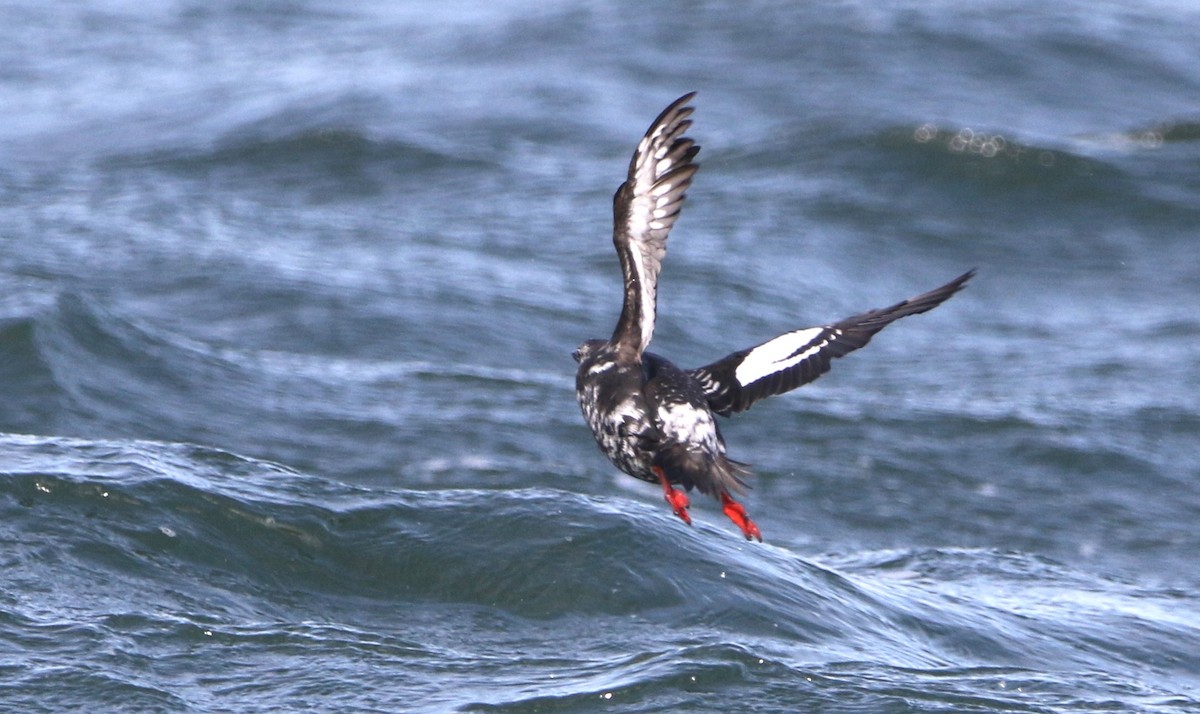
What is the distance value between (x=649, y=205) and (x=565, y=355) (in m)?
7.60

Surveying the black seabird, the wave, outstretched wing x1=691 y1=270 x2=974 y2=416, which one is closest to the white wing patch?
outstretched wing x1=691 y1=270 x2=974 y2=416

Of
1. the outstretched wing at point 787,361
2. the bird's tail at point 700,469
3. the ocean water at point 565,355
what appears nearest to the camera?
the bird's tail at point 700,469

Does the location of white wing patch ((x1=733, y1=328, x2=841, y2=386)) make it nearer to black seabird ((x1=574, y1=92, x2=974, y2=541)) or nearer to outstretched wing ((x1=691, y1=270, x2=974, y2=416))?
outstretched wing ((x1=691, y1=270, x2=974, y2=416))

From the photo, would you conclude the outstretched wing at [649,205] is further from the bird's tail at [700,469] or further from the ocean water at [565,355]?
the ocean water at [565,355]

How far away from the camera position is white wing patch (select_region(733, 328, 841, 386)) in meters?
7.16

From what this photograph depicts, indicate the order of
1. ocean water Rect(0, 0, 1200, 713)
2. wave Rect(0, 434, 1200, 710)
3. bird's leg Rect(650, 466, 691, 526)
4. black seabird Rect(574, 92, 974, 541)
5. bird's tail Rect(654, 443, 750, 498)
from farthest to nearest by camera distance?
ocean water Rect(0, 0, 1200, 713) → wave Rect(0, 434, 1200, 710) → bird's leg Rect(650, 466, 691, 526) → black seabird Rect(574, 92, 974, 541) → bird's tail Rect(654, 443, 750, 498)

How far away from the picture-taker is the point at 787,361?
717cm

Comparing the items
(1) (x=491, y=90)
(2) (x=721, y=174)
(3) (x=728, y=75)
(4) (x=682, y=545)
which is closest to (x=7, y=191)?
(1) (x=491, y=90)

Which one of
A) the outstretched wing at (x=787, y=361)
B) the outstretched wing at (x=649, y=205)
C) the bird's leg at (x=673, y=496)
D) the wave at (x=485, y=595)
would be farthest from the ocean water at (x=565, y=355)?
the outstretched wing at (x=649, y=205)

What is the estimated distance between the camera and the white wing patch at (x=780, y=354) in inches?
282

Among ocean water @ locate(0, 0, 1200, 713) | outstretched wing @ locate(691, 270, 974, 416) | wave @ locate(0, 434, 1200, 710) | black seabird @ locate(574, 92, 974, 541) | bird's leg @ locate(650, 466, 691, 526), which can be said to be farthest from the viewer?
ocean water @ locate(0, 0, 1200, 713)

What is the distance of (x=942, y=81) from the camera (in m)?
20.7

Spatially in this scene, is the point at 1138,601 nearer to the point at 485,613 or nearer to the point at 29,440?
the point at 485,613

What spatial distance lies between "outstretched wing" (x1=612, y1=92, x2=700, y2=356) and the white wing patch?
81cm
